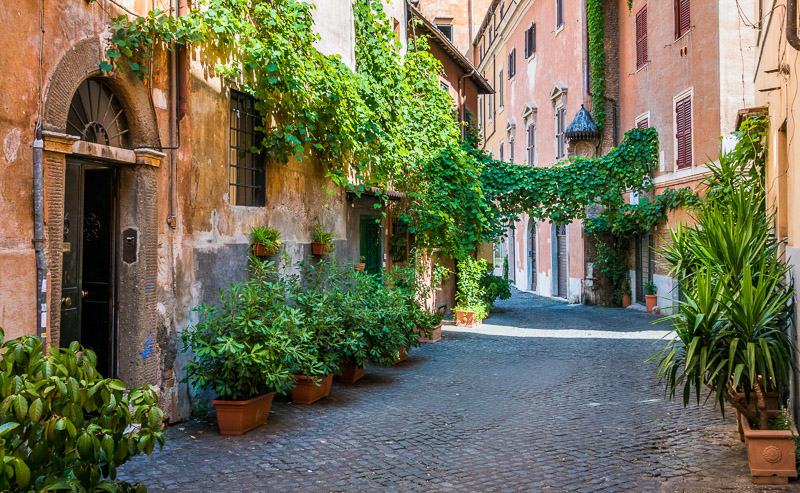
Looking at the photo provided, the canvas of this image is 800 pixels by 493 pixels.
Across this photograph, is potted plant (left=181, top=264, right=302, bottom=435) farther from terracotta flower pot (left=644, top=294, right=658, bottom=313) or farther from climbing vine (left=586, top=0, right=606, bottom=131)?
climbing vine (left=586, top=0, right=606, bottom=131)

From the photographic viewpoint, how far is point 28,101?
4.71 meters

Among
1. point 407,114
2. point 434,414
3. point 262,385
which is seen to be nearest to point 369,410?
point 434,414

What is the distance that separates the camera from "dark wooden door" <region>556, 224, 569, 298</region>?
23.2 metres

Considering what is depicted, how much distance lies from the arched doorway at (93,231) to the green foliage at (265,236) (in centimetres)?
190

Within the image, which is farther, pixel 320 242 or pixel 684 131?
pixel 684 131

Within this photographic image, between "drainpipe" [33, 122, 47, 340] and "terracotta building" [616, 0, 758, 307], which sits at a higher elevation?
"terracotta building" [616, 0, 758, 307]

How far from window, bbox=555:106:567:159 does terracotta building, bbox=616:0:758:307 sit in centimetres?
262

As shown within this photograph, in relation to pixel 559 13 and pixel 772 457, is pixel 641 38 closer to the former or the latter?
pixel 559 13

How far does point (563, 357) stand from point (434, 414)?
14.8 feet

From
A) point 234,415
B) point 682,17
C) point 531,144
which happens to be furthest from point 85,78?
point 531,144

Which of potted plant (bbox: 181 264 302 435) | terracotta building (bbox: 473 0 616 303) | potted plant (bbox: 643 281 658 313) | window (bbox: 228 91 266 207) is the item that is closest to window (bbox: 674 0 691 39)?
terracotta building (bbox: 473 0 616 303)

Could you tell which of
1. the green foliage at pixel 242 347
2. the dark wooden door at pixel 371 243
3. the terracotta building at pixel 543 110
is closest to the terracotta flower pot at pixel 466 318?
the terracotta building at pixel 543 110

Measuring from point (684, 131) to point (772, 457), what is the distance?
41.4ft

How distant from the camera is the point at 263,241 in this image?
7.68m
